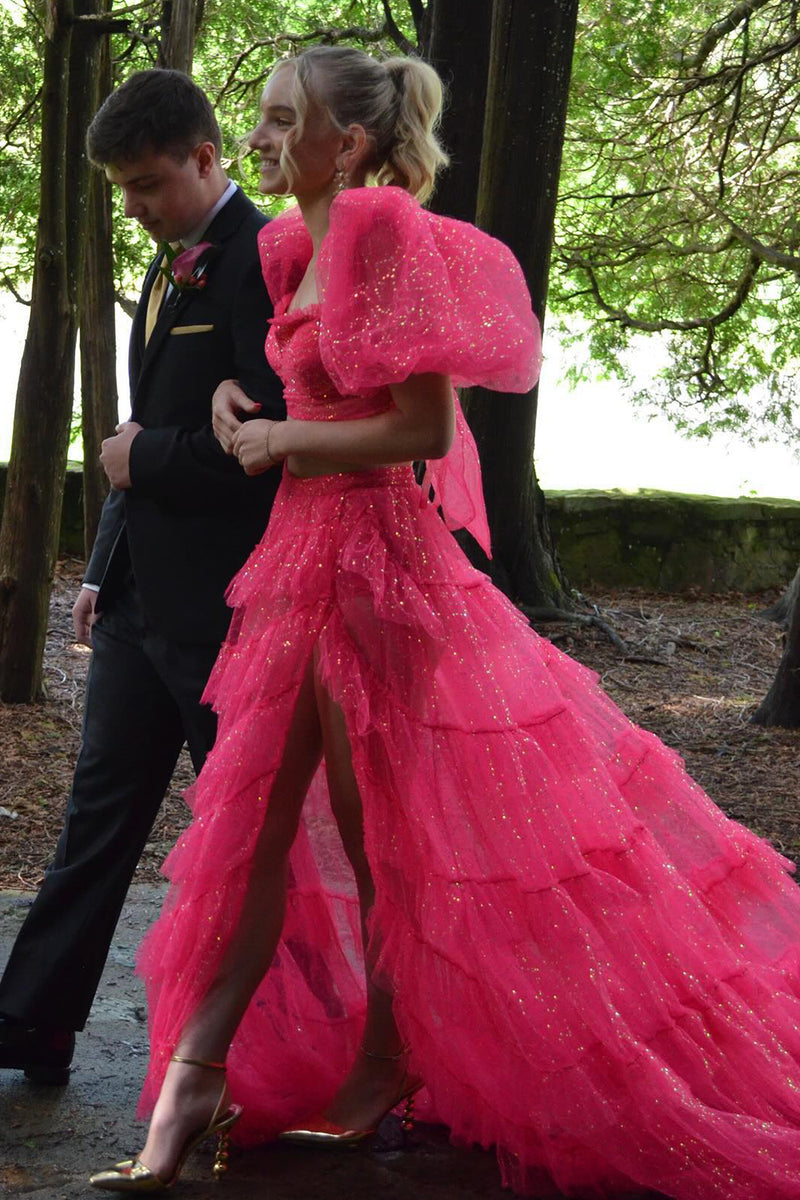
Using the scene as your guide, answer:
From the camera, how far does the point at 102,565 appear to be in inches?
112

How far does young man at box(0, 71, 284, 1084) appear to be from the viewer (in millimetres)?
2617

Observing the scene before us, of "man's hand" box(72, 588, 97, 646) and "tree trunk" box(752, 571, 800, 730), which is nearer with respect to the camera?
"man's hand" box(72, 588, 97, 646)

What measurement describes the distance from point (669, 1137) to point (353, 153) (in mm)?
1766

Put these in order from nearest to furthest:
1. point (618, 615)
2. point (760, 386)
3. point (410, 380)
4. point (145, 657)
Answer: point (410, 380), point (145, 657), point (618, 615), point (760, 386)

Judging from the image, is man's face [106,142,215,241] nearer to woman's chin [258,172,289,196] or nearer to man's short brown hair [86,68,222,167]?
man's short brown hair [86,68,222,167]

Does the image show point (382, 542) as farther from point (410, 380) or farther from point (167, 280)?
point (167, 280)

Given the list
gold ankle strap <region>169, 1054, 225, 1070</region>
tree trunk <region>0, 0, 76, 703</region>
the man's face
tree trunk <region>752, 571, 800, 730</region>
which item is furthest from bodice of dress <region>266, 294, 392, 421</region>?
tree trunk <region>752, 571, 800, 730</region>

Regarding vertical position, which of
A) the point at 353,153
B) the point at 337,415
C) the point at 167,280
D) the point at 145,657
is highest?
the point at 353,153

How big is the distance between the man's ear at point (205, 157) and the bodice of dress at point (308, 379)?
0.38 meters

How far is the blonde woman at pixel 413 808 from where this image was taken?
239 centimetres

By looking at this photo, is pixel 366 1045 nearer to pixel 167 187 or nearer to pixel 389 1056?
pixel 389 1056

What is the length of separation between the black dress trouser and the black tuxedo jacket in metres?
0.13

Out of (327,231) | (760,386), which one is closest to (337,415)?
(327,231)

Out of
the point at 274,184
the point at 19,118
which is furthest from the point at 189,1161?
the point at 19,118
